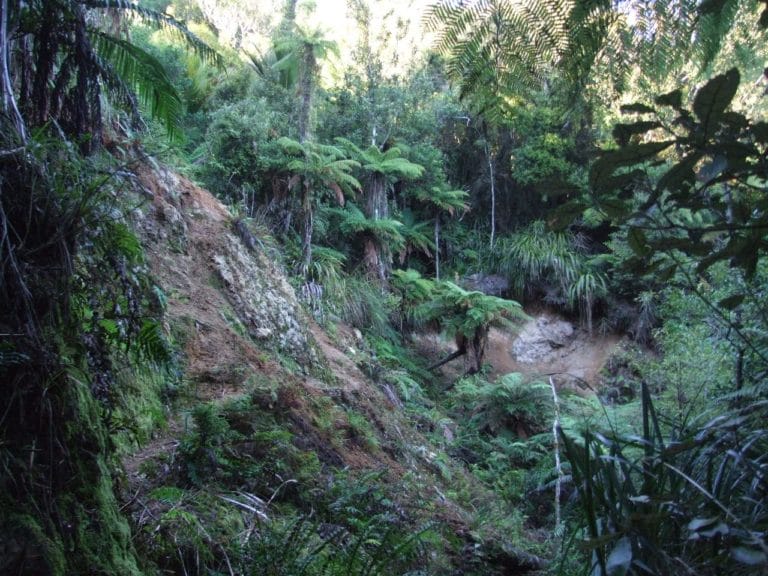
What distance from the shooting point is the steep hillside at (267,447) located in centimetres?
311

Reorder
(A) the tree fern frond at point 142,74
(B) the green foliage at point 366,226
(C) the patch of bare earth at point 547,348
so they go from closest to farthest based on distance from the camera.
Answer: (A) the tree fern frond at point 142,74 < (B) the green foliage at point 366,226 < (C) the patch of bare earth at point 547,348

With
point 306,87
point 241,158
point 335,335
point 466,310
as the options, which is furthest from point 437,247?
point 335,335

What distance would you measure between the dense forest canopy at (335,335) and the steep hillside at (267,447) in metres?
0.03

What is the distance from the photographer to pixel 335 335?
10.7m

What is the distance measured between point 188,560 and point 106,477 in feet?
2.33

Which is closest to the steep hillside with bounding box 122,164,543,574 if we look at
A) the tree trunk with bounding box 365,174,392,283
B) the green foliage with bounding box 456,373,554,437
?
the green foliage with bounding box 456,373,554,437

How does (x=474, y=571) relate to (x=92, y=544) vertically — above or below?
below

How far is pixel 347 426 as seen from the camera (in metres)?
6.32

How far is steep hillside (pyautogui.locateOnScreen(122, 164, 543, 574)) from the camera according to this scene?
311cm

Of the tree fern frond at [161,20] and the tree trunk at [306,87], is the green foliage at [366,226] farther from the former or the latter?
the tree fern frond at [161,20]

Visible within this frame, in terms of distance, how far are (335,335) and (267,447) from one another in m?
6.34

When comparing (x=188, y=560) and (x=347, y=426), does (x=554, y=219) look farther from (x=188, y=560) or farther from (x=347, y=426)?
(x=347, y=426)

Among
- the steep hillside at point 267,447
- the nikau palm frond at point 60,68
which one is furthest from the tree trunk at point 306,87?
the nikau palm frond at point 60,68

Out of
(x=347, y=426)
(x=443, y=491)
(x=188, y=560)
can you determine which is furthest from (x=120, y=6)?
(x=443, y=491)
